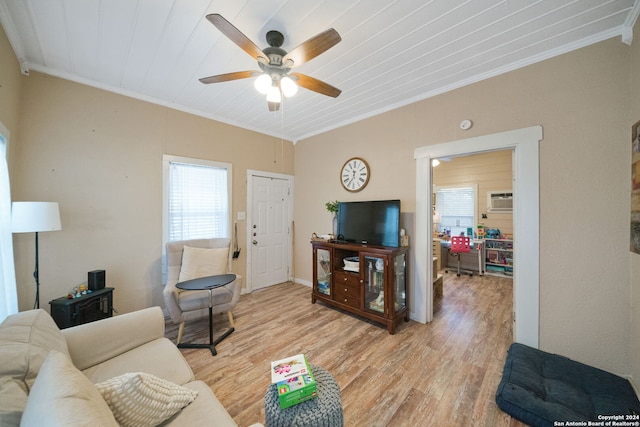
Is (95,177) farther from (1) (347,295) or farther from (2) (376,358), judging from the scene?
(2) (376,358)

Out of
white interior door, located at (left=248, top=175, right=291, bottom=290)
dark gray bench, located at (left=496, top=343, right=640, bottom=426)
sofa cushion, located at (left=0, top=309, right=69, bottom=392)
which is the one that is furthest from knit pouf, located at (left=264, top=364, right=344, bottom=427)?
white interior door, located at (left=248, top=175, right=291, bottom=290)

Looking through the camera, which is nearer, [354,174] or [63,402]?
[63,402]

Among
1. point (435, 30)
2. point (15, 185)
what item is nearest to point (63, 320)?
point (15, 185)

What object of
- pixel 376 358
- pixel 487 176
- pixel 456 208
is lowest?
pixel 376 358

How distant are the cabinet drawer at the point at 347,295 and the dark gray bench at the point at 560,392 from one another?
152 cm

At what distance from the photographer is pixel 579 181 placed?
1.96 m

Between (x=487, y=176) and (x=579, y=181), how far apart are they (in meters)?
3.71

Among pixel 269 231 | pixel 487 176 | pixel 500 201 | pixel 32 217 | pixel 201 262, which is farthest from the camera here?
pixel 487 176

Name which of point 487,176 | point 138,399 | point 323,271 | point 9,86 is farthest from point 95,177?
point 487,176

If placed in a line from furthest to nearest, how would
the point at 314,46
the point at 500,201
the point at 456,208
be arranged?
the point at 456,208 < the point at 500,201 < the point at 314,46

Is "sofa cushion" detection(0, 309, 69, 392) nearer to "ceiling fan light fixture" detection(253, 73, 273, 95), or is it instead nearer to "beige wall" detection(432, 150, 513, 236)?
"ceiling fan light fixture" detection(253, 73, 273, 95)

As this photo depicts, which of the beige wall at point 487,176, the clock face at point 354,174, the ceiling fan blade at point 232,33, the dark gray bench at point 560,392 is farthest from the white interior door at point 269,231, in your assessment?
the beige wall at point 487,176

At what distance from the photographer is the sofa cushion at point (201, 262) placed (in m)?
2.78

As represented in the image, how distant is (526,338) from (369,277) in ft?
5.12
